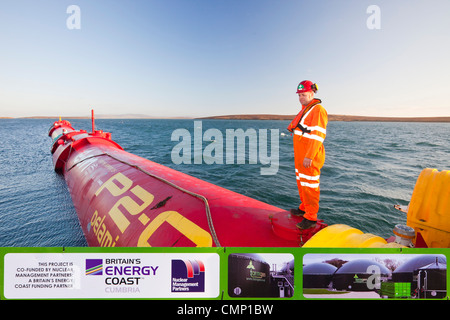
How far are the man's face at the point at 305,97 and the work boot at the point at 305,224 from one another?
1690 mm

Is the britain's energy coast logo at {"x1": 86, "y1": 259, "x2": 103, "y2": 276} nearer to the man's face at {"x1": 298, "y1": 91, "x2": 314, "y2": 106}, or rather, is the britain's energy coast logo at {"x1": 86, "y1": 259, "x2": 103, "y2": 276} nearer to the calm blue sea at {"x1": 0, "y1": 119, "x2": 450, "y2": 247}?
the man's face at {"x1": 298, "y1": 91, "x2": 314, "y2": 106}

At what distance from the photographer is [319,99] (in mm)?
3041

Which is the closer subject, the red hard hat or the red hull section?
the red hull section

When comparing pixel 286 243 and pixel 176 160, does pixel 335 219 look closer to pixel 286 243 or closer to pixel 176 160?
pixel 286 243

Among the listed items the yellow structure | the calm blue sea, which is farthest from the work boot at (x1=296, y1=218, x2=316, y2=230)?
the calm blue sea

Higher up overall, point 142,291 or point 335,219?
point 142,291

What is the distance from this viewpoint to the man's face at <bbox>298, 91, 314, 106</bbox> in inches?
124

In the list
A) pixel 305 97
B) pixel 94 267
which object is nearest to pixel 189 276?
pixel 94 267

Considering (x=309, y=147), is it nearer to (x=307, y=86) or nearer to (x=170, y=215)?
(x=307, y=86)

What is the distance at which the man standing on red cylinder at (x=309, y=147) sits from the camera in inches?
113

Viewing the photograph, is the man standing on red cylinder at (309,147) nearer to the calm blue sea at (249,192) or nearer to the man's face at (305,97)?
the man's face at (305,97)

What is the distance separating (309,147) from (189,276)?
2207mm
